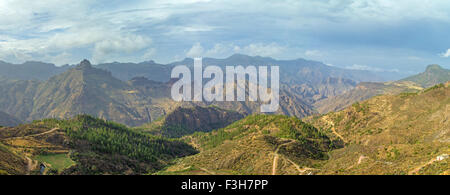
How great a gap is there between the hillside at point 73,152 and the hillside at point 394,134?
8269cm

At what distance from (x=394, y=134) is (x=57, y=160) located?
148 m

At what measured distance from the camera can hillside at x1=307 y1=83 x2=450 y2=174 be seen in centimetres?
7362

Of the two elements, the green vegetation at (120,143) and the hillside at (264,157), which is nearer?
the hillside at (264,157)

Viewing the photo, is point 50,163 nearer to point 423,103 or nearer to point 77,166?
point 77,166

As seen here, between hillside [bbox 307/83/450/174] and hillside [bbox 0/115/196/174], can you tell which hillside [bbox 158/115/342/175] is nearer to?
hillside [bbox 307/83/450/174]

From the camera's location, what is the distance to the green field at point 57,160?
334ft

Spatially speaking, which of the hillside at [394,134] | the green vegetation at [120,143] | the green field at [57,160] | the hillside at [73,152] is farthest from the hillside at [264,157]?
the green field at [57,160]

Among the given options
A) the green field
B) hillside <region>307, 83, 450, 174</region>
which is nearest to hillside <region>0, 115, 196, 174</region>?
the green field

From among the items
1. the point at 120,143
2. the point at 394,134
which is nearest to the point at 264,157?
the point at 394,134

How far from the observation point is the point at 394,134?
429 ft

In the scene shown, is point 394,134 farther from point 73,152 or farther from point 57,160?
point 57,160

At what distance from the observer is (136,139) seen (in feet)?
577

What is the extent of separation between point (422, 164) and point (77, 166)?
10934 centimetres

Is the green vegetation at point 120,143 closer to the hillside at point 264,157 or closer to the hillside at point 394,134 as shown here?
the hillside at point 264,157
